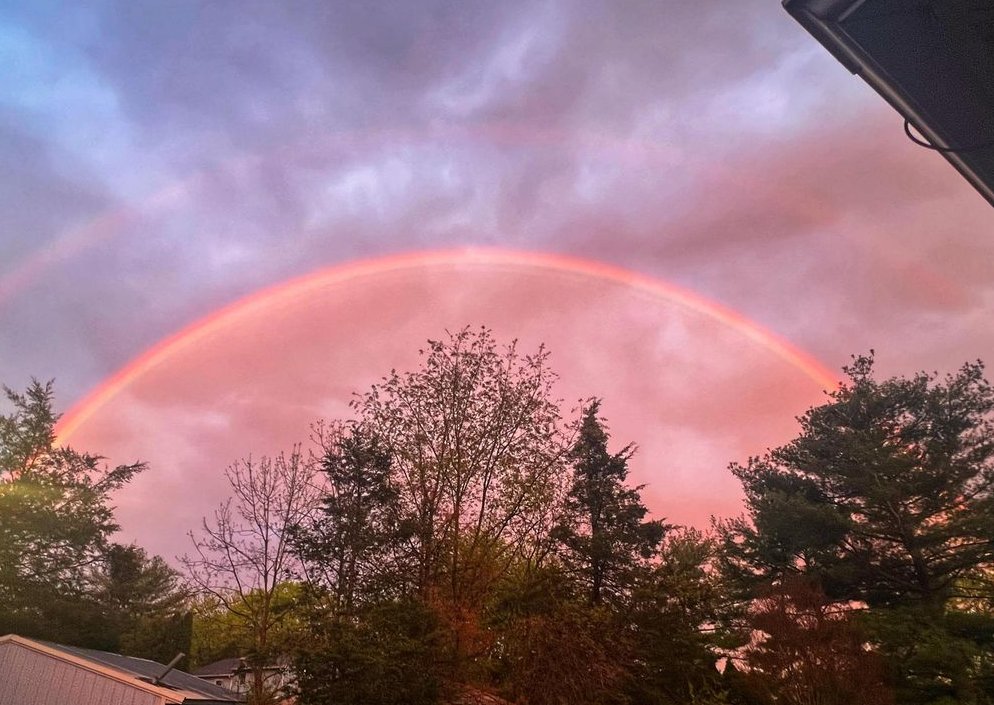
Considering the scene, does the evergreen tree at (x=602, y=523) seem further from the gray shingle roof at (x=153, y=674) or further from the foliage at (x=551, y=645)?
the gray shingle roof at (x=153, y=674)

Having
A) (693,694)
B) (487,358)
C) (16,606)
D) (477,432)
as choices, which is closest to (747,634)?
(693,694)

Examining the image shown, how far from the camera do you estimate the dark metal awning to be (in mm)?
1995

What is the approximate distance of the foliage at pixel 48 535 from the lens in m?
39.8

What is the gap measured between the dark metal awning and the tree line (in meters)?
17.2

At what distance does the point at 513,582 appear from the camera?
2267 cm

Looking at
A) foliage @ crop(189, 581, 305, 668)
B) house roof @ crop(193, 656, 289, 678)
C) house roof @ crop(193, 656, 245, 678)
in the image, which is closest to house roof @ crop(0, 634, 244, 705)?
foliage @ crop(189, 581, 305, 668)

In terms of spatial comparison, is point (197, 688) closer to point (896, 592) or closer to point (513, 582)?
point (513, 582)

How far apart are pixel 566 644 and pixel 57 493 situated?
3736cm

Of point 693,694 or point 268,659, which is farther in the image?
point 693,694

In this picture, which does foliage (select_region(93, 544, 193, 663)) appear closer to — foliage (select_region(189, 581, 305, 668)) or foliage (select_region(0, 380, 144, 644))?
foliage (select_region(0, 380, 144, 644))

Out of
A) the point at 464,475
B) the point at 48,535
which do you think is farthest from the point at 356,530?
the point at 48,535

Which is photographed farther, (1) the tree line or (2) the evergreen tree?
(2) the evergreen tree

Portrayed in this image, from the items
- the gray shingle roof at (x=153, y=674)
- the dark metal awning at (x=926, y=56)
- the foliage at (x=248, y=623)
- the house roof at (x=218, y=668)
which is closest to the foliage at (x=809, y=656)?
the foliage at (x=248, y=623)

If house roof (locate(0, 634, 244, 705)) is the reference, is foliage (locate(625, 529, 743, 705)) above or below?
above
